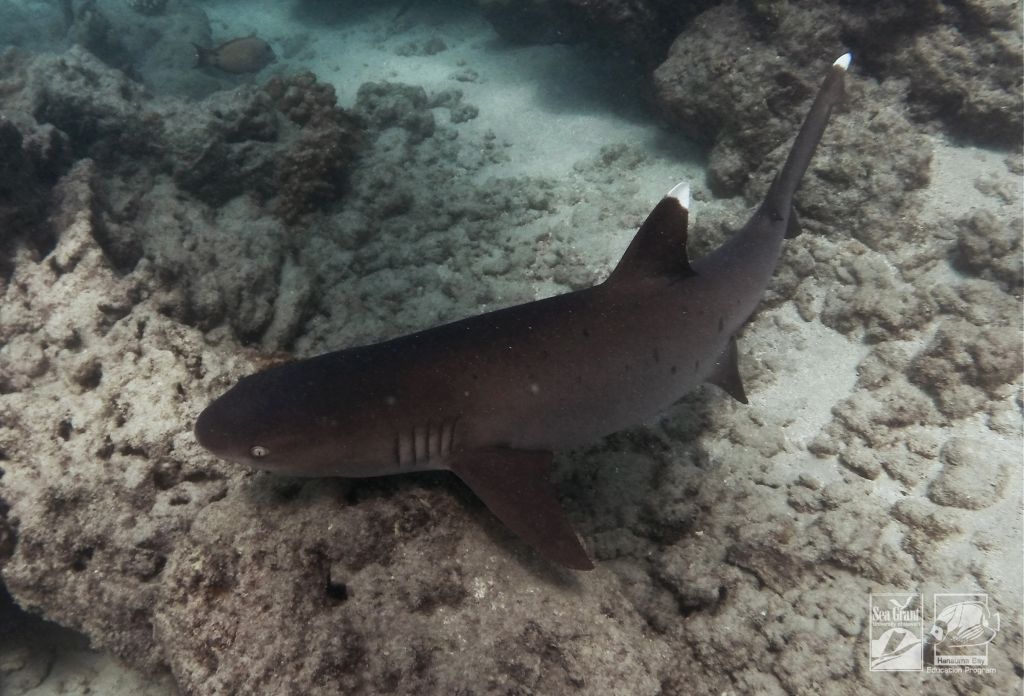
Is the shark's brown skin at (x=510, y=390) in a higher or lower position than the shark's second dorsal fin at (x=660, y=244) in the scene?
lower

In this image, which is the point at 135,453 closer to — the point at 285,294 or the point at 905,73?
the point at 285,294

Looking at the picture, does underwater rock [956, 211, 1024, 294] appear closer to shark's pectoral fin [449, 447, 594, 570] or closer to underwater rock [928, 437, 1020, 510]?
underwater rock [928, 437, 1020, 510]

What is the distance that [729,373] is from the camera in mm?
3682

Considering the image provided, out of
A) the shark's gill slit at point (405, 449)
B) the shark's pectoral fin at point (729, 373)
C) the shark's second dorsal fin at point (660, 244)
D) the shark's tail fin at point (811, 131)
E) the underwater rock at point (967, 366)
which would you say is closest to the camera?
the shark's gill slit at point (405, 449)

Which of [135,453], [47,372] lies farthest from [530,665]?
[47,372]

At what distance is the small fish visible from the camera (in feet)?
33.0

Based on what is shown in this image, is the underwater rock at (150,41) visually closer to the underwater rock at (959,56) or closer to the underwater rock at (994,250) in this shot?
the underwater rock at (959,56)

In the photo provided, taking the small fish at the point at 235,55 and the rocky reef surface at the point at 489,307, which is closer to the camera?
the rocky reef surface at the point at 489,307

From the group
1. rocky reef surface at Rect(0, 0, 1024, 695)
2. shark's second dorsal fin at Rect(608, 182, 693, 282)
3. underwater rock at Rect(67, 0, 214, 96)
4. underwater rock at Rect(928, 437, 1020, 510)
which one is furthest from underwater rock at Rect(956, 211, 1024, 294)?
underwater rock at Rect(67, 0, 214, 96)

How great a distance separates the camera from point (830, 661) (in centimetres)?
307

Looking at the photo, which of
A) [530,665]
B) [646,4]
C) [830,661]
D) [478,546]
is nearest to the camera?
[530,665]

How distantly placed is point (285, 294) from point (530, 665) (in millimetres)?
3593

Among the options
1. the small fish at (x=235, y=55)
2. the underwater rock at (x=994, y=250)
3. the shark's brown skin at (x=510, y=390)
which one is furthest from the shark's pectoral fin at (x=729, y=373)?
the small fish at (x=235, y=55)

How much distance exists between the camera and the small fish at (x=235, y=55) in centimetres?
1005
